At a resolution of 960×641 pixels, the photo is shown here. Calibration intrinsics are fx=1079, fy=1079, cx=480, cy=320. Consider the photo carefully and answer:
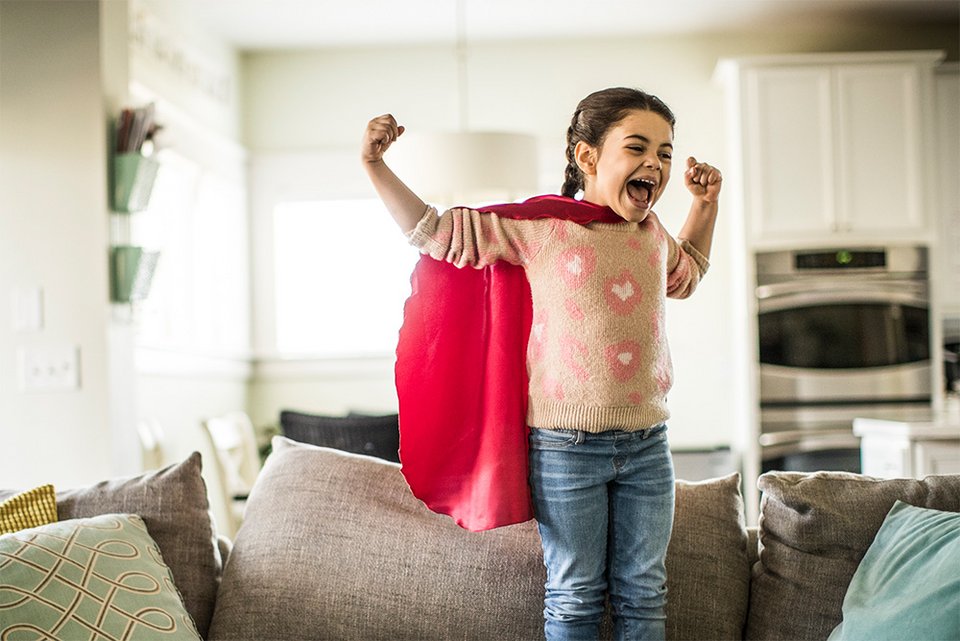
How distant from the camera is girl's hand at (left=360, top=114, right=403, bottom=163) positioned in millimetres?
1563

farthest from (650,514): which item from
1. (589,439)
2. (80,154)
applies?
(80,154)

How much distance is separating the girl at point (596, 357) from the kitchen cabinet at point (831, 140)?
11.0ft

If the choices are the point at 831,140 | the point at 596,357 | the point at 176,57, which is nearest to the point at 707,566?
the point at 596,357

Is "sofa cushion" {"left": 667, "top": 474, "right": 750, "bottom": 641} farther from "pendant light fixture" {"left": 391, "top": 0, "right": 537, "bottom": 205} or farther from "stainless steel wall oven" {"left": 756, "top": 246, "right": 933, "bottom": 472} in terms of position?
"stainless steel wall oven" {"left": 756, "top": 246, "right": 933, "bottom": 472}

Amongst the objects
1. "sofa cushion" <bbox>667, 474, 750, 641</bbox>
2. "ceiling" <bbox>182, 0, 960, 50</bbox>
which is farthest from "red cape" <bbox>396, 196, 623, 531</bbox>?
"ceiling" <bbox>182, 0, 960, 50</bbox>

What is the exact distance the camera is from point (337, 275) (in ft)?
18.5

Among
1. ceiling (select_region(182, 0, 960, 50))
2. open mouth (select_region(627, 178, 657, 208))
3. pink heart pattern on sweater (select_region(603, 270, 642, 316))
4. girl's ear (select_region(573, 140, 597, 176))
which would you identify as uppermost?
ceiling (select_region(182, 0, 960, 50))

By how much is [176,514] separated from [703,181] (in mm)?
1088

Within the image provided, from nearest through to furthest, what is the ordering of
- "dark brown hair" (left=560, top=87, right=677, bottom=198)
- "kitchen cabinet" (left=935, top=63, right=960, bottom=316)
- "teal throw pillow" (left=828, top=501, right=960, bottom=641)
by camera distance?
"teal throw pillow" (left=828, top=501, right=960, bottom=641)
"dark brown hair" (left=560, top=87, right=677, bottom=198)
"kitchen cabinet" (left=935, top=63, right=960, bottom=316)

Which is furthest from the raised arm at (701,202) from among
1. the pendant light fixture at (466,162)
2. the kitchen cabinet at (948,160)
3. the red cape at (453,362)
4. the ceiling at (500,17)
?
the kitchen cabinet at (948,160)

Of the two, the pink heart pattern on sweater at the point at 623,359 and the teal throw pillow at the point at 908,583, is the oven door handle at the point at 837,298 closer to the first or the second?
the teal throw pillow at the point at 908,583

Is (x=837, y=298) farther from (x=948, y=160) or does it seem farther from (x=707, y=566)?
(x=707, y=566)

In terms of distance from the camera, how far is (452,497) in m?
1.76

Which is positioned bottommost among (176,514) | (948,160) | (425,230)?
(176,514)
